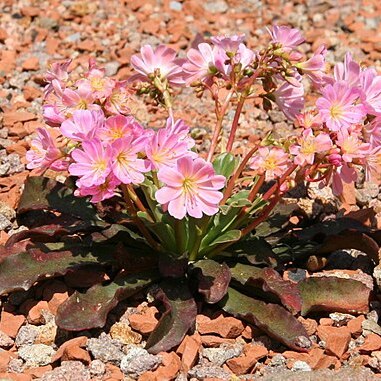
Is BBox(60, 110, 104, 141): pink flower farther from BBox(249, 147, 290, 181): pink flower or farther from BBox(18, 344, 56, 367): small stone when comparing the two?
BBox(18, 344, 56, 367): small stone

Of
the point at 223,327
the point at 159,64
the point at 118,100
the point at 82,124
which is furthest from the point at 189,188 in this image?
the point at 159,64

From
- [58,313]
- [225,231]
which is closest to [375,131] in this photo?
[225,231]

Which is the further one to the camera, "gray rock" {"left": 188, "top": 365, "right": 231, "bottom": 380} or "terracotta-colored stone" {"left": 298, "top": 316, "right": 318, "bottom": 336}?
"terracotta-colored stone" {"left": 298, "top": 316, "right": 318, "bottom": 336}

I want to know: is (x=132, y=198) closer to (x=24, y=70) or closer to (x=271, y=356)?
(x=271, y=356)

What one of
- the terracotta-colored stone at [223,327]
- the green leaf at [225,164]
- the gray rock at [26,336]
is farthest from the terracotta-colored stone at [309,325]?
the gray rock at [26,336]

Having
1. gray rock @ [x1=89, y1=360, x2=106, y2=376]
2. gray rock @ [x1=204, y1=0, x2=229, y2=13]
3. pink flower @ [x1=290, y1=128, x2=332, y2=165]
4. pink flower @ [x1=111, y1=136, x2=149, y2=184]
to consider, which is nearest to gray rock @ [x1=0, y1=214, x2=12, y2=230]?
gray rock @ [x1=89, y1=360, x2=106, y2=376]
